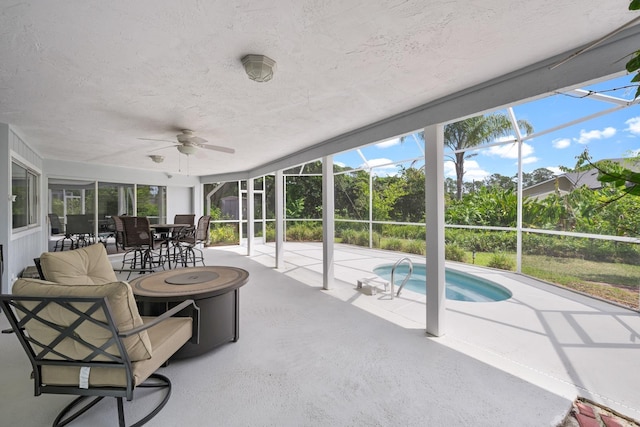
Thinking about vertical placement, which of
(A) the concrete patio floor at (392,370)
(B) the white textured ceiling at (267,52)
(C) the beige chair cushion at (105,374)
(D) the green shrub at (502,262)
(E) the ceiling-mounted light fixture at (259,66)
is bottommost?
(A) the concrete patio floor at (392,370)

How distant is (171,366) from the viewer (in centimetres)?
240

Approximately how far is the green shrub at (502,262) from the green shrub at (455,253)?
0.77 m

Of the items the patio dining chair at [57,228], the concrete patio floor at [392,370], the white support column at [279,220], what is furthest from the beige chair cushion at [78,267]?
the patio dining chair at [57,228]

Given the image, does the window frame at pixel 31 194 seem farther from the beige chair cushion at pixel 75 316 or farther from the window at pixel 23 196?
the beige chair cushion at pixel 75 316

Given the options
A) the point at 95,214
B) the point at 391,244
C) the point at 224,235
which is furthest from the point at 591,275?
the point at 95,214

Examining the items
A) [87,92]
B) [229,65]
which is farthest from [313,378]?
[87,92]

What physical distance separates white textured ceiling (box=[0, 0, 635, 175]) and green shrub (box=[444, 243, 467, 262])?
5.53m

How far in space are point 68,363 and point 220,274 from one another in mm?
1492

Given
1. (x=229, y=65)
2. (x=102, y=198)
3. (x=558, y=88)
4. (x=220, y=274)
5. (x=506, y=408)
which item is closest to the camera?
(x=506, y=408)

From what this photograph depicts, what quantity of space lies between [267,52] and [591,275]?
7169 millimetres

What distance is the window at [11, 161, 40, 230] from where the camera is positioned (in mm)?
4152

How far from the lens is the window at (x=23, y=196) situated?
4152mm

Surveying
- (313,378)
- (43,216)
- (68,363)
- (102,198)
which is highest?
(102,198)

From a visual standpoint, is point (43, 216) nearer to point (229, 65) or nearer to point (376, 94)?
point (229, 65)
